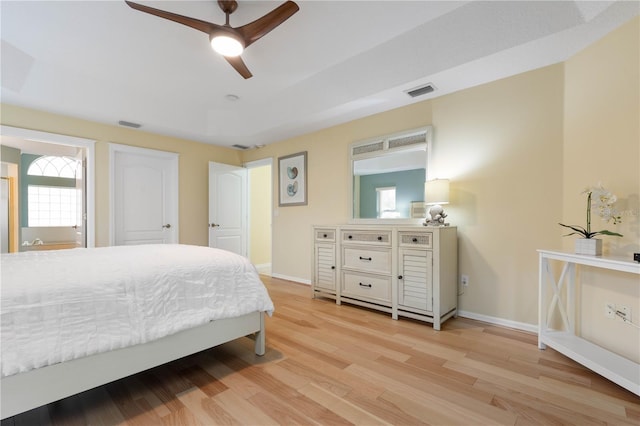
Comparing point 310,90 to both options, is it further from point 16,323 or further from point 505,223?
point 16,323

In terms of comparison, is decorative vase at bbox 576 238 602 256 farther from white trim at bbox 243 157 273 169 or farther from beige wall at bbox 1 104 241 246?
beige wall at bbox 1 104 241 246

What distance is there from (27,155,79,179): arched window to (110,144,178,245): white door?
8.05 feet

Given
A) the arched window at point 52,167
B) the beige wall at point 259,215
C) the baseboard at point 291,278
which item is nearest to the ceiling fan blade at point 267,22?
the baseboard at point 291,278

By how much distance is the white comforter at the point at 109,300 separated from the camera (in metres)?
1.18

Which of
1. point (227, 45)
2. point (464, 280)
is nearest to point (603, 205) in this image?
point (464, 280)

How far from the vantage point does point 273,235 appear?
4.77 metres

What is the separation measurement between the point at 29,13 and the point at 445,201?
3564 mm

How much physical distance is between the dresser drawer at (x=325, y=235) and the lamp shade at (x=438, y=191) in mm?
1128

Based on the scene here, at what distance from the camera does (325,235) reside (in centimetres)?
343

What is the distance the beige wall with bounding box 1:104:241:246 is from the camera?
3314mm

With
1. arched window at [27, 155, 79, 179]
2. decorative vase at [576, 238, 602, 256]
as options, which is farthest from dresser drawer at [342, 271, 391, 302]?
arched window at [27, 155, 79, 179]

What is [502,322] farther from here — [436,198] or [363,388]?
[363,388]

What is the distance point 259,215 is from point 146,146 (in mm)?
2281

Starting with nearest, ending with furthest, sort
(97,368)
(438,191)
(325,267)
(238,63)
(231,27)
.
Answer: (97,368) → (231,27) → (238,63) → (438,191) → (325,267)
